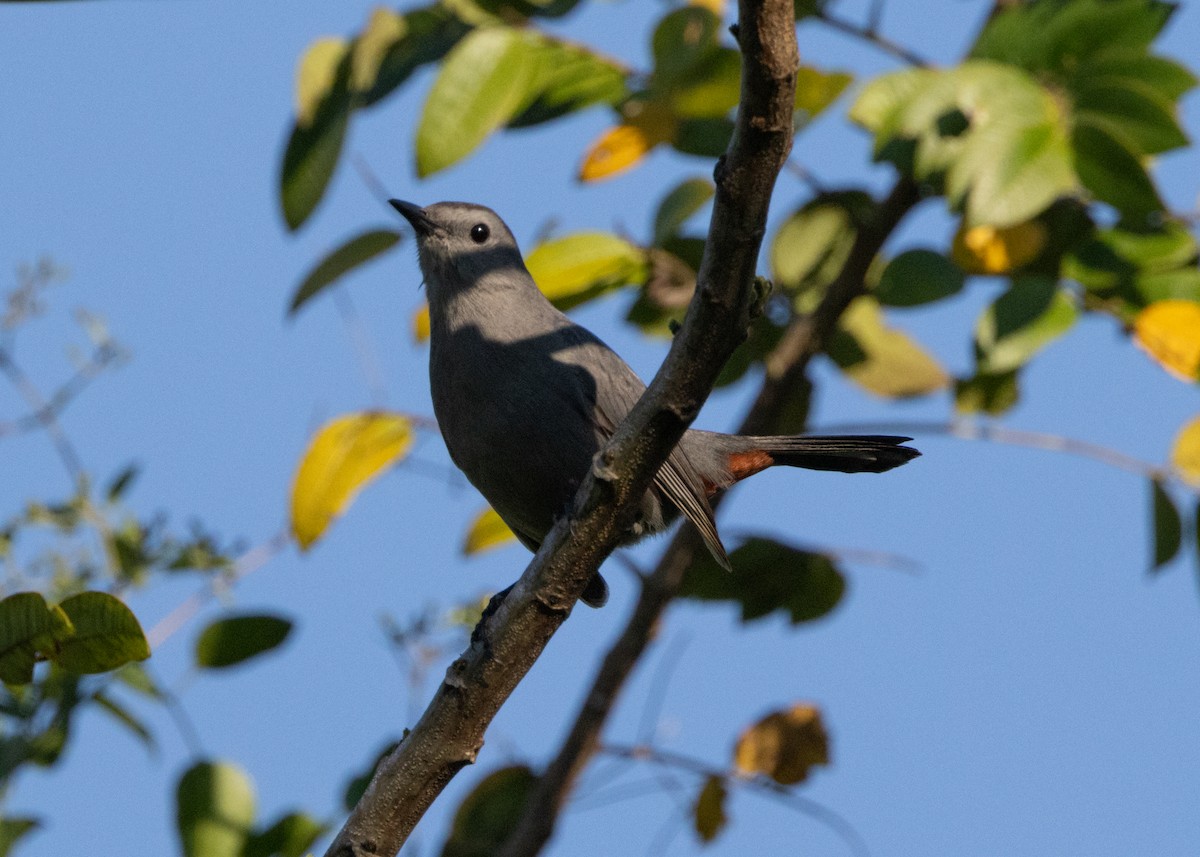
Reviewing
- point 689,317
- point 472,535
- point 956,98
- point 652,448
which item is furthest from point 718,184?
point 472,535

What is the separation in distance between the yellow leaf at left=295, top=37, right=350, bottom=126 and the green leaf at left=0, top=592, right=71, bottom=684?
204 cm

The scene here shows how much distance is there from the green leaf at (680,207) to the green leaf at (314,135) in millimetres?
964

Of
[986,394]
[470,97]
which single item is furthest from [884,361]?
[470,97]

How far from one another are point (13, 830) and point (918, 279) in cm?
279

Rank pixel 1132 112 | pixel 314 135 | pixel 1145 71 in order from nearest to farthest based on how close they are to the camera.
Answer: pixel 1132 112, pixel 1145 71, pixel 314 135

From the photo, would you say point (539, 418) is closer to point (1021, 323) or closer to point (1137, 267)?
point (1021, 323)

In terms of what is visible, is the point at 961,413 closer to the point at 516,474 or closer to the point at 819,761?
the point at 819,761

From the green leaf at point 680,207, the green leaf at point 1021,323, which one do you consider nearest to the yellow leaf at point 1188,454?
the green leaf at point 1021,323

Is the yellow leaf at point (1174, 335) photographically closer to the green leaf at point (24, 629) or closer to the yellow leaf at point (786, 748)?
the yellow leaf at point (786, 748)

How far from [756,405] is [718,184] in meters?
2.31

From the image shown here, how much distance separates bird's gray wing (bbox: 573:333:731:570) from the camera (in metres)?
3.81

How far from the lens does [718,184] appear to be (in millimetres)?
2186

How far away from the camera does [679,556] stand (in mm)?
4336

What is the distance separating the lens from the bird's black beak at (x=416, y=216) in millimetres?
4730
